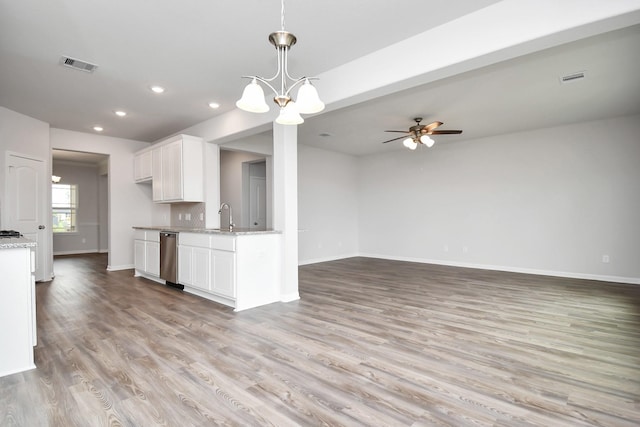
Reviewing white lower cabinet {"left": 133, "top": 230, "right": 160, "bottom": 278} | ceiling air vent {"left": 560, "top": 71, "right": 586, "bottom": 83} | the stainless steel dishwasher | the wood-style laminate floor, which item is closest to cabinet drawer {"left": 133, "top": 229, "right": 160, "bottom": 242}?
white lower cabinet {"left": 133, "top": 230, "right": 160, "bottom": 278}

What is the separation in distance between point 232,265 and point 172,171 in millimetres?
2715

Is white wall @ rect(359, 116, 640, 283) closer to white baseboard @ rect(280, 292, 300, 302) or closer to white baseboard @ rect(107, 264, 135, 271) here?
white baseboard @ rect(280, 292, 300, 302)

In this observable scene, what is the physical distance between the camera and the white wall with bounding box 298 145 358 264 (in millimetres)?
7457

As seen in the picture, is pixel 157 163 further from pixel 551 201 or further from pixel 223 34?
pixel 551 201

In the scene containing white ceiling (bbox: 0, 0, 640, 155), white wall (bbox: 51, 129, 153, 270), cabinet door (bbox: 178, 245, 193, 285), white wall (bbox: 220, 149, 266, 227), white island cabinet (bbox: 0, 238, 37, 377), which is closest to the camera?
white island cabinet (bbox: 0, 238, 37, 377)

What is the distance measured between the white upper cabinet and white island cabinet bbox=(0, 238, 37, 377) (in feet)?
10.4

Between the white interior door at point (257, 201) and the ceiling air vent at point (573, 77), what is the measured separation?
19.3ft

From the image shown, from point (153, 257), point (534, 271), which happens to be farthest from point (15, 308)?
point (534, 271)

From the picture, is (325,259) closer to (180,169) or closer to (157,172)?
(180,169)

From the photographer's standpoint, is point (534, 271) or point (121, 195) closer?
point (534, 271)

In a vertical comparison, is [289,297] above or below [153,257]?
below

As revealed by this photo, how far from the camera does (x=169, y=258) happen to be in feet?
16.5

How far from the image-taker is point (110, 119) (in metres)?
5.45

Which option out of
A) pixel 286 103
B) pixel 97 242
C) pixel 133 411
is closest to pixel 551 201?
pixel 286 103
